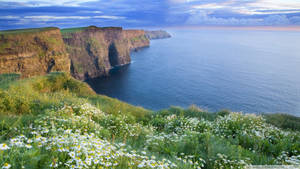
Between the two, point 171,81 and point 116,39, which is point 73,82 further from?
point 116,39

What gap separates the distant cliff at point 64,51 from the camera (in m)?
45.8

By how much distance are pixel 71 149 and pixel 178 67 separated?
84.7 metres

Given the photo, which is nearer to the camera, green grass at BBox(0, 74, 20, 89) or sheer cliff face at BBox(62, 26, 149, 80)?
green grass at BBox(0, 74, 20, 89)

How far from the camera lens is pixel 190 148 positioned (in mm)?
5836

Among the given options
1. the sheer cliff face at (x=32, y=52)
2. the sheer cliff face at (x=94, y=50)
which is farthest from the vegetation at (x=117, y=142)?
the sheer cliff face at (x=94, y=50)

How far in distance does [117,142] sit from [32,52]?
179 feet

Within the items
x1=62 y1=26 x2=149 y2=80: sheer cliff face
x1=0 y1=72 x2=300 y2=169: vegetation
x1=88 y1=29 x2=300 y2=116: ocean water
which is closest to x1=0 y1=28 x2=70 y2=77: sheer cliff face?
x1=88 y1=29 x2=300 y2=116: ocean water

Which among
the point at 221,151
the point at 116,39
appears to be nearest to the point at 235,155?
the point at 221,151

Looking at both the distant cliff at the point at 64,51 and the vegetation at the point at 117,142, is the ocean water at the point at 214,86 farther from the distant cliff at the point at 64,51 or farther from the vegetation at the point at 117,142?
the vegetation at the point at 117,142

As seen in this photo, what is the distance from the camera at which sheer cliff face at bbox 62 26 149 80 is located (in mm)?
79438

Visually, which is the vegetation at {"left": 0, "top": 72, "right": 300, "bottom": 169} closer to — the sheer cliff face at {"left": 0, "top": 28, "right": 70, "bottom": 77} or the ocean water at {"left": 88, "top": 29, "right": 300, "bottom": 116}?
the ocean water at {"left": 88, "top": 29, "right": 300, "bottom": 116}

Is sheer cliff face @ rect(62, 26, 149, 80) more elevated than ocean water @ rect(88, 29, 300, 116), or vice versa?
sheer cliff face @ rect(62, 26, 149, 80)

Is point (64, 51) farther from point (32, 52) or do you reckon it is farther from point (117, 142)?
point (117, 142)

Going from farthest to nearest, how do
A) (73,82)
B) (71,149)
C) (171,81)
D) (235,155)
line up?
(171,81)
(73,82)
(235,155)
(71,149)
